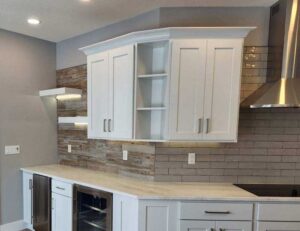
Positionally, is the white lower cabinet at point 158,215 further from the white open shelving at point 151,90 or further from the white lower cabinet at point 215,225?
the white open shelving at point 151,90

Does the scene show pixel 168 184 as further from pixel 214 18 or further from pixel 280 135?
pixel 214 18

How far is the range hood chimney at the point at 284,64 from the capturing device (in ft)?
6.63

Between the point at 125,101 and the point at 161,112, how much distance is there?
400mm

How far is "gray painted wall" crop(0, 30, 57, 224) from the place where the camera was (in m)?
3.06

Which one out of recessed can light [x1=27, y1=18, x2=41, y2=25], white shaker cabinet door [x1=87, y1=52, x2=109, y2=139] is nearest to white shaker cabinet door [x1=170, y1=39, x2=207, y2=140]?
white shaker cabinet door [x1=87, y1=52, x2=109, y2=139]

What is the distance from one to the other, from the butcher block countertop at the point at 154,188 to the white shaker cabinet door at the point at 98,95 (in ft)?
1.67

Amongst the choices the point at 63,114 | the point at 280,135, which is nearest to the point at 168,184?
the point at 280,135

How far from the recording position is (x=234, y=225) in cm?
197

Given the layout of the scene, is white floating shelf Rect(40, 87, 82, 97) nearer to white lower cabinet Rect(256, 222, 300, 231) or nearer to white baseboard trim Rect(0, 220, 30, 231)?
white baseboard trim Rect(0, 220, 30, 231)

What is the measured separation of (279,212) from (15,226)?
3.29m

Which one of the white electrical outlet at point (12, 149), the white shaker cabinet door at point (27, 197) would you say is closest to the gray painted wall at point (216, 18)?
the white electrical outlet at point (12, 149)

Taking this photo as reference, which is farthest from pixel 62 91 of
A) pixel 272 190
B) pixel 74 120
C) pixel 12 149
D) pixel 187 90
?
pixel 272 190

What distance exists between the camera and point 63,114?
11.5ft

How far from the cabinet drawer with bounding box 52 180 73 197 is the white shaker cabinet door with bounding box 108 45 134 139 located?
0.76 m
